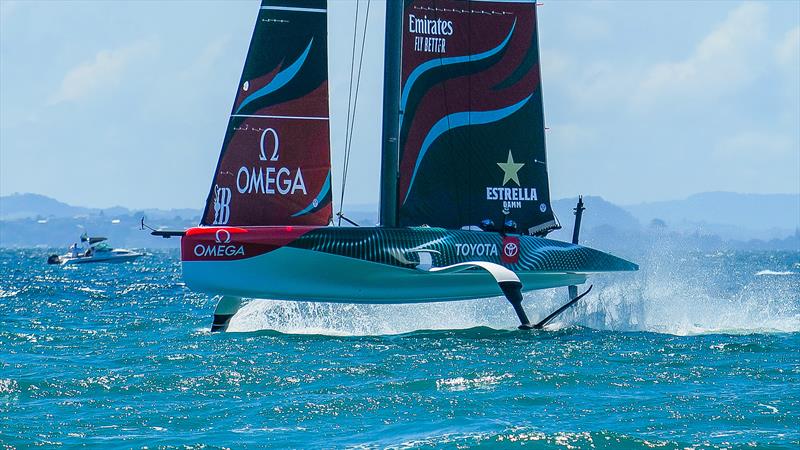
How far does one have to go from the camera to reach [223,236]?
61.6ft

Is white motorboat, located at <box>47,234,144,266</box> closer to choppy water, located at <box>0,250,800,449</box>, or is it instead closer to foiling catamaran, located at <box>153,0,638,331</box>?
choppy water, located at <box>0,250,800,449</box>

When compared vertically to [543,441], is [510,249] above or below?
above

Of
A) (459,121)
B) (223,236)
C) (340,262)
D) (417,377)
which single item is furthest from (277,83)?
(417,377)

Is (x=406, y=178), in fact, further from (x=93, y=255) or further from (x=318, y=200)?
(x=93, y=255)

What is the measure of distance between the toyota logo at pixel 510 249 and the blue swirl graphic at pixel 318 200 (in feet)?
10.4

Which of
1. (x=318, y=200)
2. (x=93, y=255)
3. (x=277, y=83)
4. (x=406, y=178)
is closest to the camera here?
(x=277, y=83)

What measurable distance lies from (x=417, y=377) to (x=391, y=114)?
7.09 metres

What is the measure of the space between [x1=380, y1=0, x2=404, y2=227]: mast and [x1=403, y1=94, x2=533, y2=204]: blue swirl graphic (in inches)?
12.6

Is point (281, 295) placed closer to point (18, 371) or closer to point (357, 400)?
point (18, 371)

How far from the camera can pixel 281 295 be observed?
19062 millimetres

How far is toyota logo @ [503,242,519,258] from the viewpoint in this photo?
66.7 feet

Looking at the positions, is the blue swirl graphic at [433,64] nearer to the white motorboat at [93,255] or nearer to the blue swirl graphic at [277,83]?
the blue swirl graphic at [277,83]

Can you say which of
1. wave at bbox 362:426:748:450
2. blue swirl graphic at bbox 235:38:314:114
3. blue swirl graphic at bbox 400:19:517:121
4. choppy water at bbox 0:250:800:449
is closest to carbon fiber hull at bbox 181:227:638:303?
choppy water at bbox 0:250:800:449

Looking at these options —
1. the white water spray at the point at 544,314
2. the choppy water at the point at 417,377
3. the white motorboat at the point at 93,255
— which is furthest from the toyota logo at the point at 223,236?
the white motorboat at the point at 93,255
